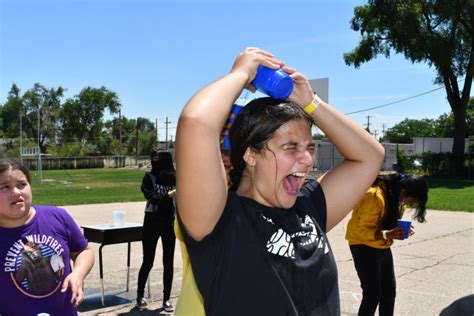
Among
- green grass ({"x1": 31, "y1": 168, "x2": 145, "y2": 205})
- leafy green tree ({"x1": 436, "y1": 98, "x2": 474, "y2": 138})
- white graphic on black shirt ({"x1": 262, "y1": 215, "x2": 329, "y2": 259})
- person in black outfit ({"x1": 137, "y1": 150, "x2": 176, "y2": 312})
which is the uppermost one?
leafy green tree ({"x1": 436, "y1": 98, "x2": 474, "y2": 138})

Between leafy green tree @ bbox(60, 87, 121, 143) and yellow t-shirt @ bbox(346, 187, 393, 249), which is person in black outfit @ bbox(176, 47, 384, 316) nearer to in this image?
yellow t-shirt @ bbox(346, 187, 393, 249)

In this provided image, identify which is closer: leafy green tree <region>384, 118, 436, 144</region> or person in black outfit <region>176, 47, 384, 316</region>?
person in black outfit <region>176, 47, 384, 316</region>

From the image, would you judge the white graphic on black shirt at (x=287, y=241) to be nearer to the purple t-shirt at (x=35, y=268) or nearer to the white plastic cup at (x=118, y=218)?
the purple t-shirt at (x=35, y=268)

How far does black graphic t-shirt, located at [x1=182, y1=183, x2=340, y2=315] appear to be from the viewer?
161 cm

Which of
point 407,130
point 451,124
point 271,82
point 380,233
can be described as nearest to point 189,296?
point 271,82

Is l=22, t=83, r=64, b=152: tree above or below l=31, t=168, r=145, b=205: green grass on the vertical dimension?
above

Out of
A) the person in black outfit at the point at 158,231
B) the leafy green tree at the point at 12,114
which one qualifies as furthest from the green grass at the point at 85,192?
the leafy green tree at the point at 12,114

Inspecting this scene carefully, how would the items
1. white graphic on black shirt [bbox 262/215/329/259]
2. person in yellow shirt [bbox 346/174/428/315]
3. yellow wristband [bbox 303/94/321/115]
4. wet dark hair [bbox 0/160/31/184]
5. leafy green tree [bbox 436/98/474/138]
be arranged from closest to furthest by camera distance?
white graphic on black shirt [bbox 262/215/329/259], yellow wristband [bbox 303/94/321/115], wet dark hair [bbox 0/160/31/184], person in yellow shirt [bbox 346/174/428/315], leafy green tree [bbox 436/98/474/138]

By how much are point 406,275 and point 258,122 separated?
6980 millimetres

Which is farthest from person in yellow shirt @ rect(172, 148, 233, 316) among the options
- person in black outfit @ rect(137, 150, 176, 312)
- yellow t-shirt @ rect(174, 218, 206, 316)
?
person in black outfit @ rect(137, 150, 176, 312)

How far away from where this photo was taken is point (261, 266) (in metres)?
1.63

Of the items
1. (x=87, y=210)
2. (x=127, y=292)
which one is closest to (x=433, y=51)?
(x=87, y=210)

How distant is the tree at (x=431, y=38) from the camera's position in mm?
33125

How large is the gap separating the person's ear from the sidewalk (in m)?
4.76
